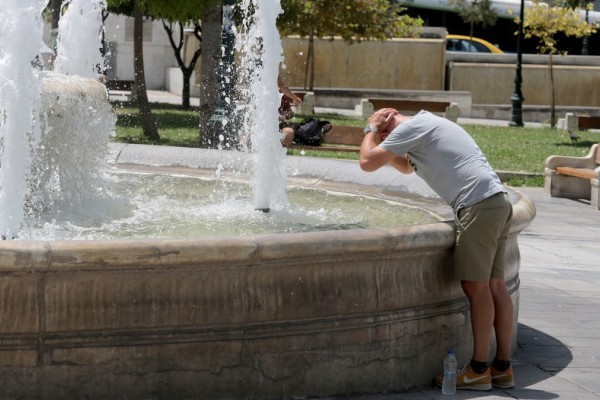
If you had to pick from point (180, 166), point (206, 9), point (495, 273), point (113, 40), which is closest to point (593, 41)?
point (113, 40)

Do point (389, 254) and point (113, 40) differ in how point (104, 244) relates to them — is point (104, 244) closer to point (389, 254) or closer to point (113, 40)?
point (389, 254)

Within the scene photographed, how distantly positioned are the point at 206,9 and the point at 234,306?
13.3m

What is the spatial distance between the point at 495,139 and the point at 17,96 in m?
16.7

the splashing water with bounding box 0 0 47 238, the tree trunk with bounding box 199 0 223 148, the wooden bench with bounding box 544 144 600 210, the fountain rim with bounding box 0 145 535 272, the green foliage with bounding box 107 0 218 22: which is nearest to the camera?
the fountain rim with bounding box 0 145 535 272

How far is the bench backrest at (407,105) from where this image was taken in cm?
2406

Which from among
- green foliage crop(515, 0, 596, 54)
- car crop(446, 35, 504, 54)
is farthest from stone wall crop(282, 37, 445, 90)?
car crop(446, 35, 504, 54)

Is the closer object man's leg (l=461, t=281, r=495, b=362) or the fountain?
the fountain

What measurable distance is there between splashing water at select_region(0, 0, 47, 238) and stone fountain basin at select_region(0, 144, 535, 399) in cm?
182

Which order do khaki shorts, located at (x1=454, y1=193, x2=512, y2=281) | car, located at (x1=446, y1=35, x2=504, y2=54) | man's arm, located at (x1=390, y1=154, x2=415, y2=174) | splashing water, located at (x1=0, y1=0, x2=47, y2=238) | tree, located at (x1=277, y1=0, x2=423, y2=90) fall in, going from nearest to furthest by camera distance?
khaki shorts, located at (x1=454, y1=193, x2=512, y2=281)
man's arm, located at (x1=390, y1=154, x2=415, y2=174)
splashing water, located at (x1=0, y1=0, x2=47, y2=238)
tree, located at (x1=277, y1=0, x2=423, y2=90)
car, located at (x1=446, y1=35, x2=504, y2=54)

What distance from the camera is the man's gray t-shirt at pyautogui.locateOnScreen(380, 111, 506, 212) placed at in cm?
579

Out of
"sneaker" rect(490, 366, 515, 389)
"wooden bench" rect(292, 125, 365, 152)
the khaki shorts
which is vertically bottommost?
"sneaker" rect(490, 366, 515, 389)

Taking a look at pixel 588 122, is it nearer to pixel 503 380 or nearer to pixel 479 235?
pixel 503 380

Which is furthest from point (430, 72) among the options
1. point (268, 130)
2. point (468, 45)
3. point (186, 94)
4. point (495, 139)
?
point (268, 130)

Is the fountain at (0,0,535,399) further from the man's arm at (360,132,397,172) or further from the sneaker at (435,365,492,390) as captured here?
the man's arm at (360,132,397,172)
